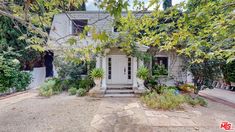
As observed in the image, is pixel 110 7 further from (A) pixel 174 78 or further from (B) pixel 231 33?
(A) pixel 174 78

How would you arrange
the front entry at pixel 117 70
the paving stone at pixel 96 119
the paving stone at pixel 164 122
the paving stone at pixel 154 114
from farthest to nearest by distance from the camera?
the front entry at pixel 117 70 < the paving stone at pixel 154 114 < the paving stone at pixel 96 119 < the paving stone at pixel 164 122

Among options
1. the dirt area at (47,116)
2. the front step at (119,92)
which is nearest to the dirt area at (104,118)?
the dirt area at (47,116)

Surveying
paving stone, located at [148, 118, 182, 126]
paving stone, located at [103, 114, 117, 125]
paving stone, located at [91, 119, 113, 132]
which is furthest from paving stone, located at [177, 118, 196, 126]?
paving stone, located at [91, 119, 113, 132]

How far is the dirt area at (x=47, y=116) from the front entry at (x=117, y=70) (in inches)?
152

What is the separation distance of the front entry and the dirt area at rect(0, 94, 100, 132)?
3861 mm

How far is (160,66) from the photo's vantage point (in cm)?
1455

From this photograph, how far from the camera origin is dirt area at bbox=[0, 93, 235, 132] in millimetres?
5590

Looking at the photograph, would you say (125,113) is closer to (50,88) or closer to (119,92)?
(119,92)

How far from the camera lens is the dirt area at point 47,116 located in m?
5.62

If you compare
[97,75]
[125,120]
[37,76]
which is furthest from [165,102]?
[37,76]

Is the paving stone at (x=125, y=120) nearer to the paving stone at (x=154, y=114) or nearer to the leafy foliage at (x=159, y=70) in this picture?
the paving stone at (x=154, y=114)

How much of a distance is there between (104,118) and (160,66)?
357 inches

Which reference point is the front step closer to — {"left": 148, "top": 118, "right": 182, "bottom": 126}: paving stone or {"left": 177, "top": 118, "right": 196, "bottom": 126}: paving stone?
{"left": 148, "top": 118, "right": 182, "bottom": 126}: paving stone

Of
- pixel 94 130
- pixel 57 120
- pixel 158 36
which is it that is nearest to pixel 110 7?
pixel 158 36
